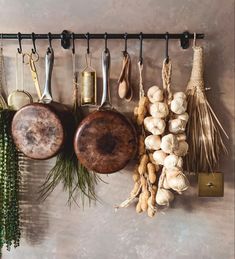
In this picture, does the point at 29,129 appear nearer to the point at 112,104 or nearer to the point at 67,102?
the point at 67,102

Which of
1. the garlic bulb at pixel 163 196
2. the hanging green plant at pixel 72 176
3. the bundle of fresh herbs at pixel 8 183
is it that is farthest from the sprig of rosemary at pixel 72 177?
the garlic bulb at pixel 163 196

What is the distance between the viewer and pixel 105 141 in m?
1.05

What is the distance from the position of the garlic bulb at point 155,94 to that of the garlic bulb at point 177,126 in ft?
0.26

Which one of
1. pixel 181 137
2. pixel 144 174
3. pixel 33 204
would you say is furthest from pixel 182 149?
pixel 33 204

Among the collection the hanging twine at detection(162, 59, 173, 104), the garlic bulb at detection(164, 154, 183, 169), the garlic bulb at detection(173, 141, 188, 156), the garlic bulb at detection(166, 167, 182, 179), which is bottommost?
the garlic bulb at detection(166, 167, 182, 179)

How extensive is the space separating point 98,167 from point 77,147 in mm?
88

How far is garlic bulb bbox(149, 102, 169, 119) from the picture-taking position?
3.42 ft

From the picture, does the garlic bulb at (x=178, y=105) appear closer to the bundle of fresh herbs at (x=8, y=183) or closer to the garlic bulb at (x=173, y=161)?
the garlic bulb at (x=173, y=161)

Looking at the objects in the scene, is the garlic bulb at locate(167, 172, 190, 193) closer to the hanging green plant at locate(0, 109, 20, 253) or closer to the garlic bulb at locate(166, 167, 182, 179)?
the garlic bulb at locate(166, 167, 182, 179)

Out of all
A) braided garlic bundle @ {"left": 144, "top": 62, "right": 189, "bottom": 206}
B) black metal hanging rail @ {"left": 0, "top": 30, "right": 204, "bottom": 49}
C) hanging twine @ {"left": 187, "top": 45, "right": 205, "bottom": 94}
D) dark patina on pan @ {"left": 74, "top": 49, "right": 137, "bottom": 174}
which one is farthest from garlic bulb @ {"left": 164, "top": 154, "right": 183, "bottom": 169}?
black metal hanging rail @ {"left": 0, "top": 30, "right": 204, "bottom": 49}

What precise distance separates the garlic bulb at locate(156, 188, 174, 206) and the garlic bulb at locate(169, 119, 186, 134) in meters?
0.19

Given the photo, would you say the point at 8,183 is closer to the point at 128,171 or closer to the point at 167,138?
the point at 128,171

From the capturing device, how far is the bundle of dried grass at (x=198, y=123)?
110 centimetres

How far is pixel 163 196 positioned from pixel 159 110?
0.26m
